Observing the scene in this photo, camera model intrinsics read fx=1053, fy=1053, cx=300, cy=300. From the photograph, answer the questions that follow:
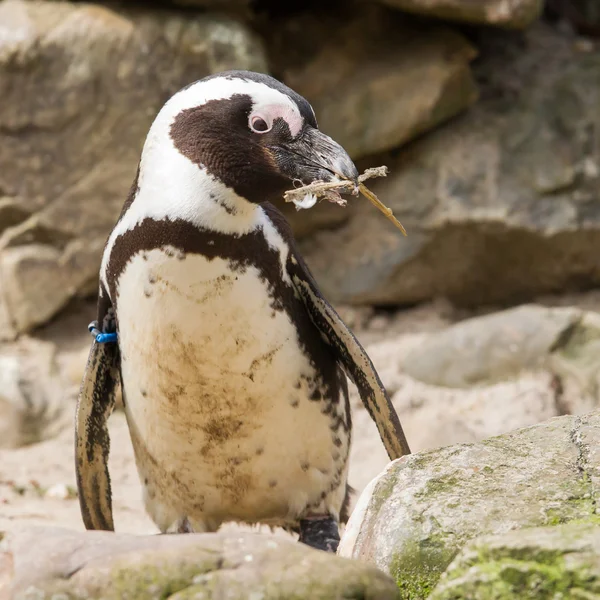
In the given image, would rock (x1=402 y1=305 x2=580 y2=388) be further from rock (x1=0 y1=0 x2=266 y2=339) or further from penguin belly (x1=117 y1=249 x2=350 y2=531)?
penguin belly (x1=117 y1=249 x2=350 y2=531)

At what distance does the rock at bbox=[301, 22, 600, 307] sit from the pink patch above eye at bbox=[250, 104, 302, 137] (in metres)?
3.00

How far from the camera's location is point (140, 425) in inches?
114

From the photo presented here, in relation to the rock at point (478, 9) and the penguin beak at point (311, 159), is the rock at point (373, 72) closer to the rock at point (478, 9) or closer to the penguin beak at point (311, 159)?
the rock at point (478, 9)

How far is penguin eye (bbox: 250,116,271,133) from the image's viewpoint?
8.16 ft

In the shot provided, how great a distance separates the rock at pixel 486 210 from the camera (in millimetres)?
5426

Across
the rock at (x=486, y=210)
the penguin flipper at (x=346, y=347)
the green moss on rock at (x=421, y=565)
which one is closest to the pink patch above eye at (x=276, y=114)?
the penguin flipper at (x=346, y=347)

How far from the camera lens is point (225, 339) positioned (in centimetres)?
262

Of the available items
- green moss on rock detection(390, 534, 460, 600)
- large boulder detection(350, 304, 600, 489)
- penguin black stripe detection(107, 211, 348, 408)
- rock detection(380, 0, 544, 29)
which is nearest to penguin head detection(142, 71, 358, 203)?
penguin black stripe detection(107, 211, 348, 408)

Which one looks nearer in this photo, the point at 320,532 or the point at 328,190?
the point at 328,190

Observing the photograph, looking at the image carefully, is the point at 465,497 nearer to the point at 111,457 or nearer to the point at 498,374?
the point at 111,457

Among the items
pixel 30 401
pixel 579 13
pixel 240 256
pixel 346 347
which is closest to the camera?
pixel 240 256

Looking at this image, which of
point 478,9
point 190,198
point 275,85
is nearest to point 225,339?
point 190,198

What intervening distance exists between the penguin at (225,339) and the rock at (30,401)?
1.49 meters

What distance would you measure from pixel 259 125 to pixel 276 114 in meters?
0.05
